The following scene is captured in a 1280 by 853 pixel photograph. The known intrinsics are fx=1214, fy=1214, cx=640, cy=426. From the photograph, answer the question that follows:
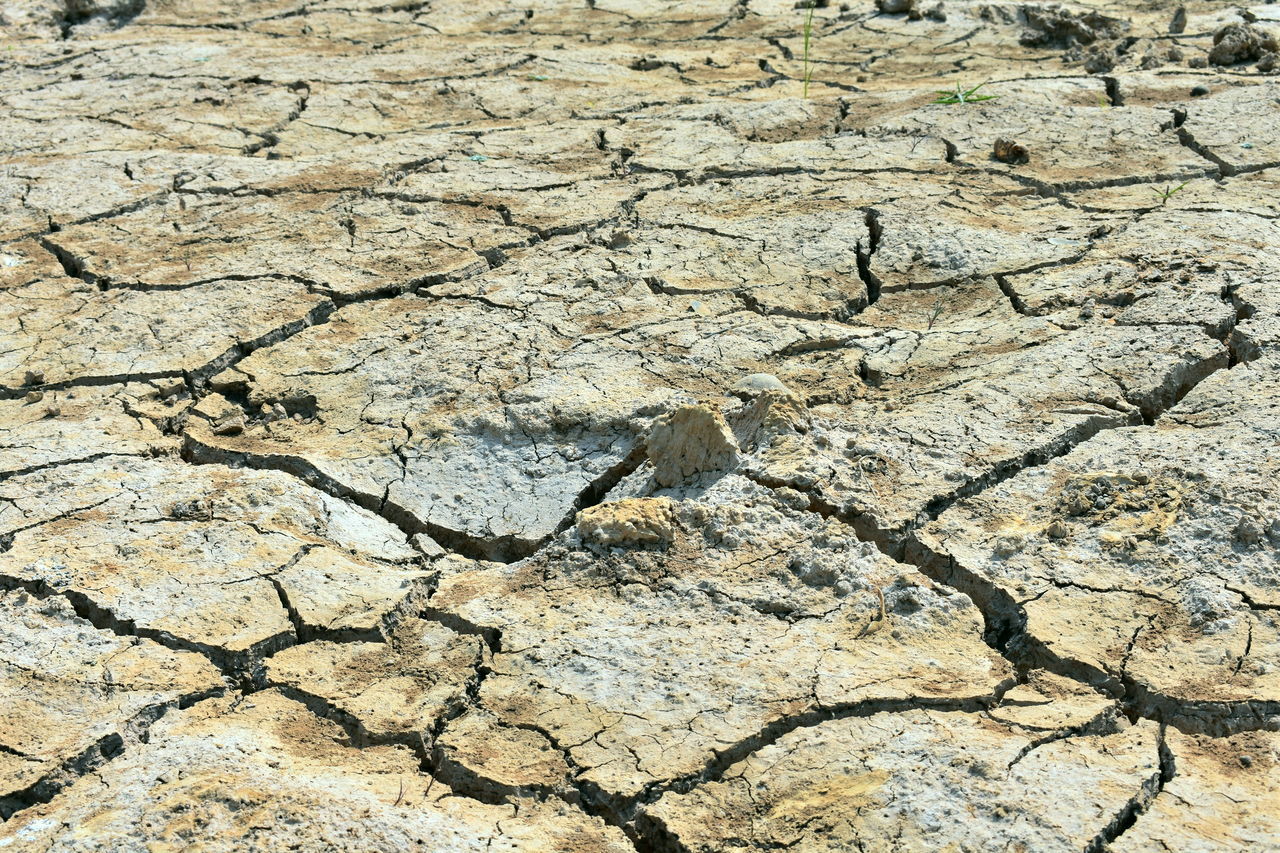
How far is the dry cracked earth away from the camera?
5.92 ft

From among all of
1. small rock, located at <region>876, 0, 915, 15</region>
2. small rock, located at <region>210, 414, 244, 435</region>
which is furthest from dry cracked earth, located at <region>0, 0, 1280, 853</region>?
small rock, located at <region>876, 0, 915, 15</region>

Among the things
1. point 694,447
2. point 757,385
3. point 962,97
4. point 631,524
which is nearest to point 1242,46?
point 962,97

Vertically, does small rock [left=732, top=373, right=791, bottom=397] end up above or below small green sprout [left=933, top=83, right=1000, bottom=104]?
below

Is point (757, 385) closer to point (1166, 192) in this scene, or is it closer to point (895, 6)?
point (1166, 192)

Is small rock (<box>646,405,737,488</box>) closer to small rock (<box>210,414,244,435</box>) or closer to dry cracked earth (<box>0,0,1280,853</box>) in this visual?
dry cracked earth (<box>0,0,1280,853</box>)

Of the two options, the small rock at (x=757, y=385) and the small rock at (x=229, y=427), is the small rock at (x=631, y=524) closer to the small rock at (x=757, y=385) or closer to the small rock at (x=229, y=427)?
the small rock at (x=757, y=385)

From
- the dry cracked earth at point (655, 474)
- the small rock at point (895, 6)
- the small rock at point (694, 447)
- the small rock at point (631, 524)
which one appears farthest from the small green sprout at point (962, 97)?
the small rock at point (631, 524)

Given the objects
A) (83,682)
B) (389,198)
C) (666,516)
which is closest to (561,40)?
(389,198)

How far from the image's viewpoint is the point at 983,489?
2.39m

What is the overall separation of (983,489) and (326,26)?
457cm

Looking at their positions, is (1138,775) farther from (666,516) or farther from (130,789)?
(130,789)

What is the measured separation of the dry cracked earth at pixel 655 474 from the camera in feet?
5.92

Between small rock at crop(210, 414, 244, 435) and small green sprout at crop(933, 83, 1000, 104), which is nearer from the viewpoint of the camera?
small rock at crop(210, 414, 244, 435)

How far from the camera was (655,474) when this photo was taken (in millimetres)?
2461
